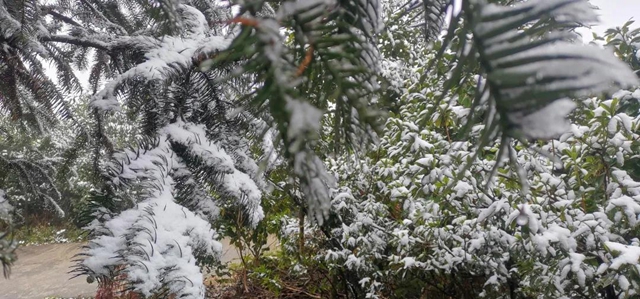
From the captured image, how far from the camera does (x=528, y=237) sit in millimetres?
1413

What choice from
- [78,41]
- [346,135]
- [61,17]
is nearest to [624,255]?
[346,135]

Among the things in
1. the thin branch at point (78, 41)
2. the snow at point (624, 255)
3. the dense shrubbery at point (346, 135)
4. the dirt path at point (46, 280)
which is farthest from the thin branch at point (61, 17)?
the dirt path at point (46, 280)

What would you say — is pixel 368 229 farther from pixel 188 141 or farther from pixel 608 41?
pixel 188 141

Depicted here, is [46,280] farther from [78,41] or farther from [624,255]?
[624,255]

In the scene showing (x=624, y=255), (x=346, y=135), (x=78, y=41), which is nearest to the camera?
(x=346, y=135)

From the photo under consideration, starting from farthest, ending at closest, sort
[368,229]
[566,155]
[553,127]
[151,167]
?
[368,229] → [566,155] → [151,167] → [553,127]

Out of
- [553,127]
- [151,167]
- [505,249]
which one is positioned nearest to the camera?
[553,127]

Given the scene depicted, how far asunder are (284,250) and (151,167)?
2891mm

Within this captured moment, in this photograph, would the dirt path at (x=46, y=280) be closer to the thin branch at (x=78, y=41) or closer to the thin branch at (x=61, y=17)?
the thin branch at (x=61, y=17)

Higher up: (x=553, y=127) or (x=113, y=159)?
(x=113, y=159)

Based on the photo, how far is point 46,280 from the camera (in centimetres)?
657

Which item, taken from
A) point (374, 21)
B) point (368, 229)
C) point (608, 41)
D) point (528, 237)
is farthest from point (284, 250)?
point (374, 21)

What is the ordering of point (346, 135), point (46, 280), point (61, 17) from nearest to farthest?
point (346, 135) < point (61, 17) < point (46, 280)

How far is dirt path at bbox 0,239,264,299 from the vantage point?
19.3 ft
